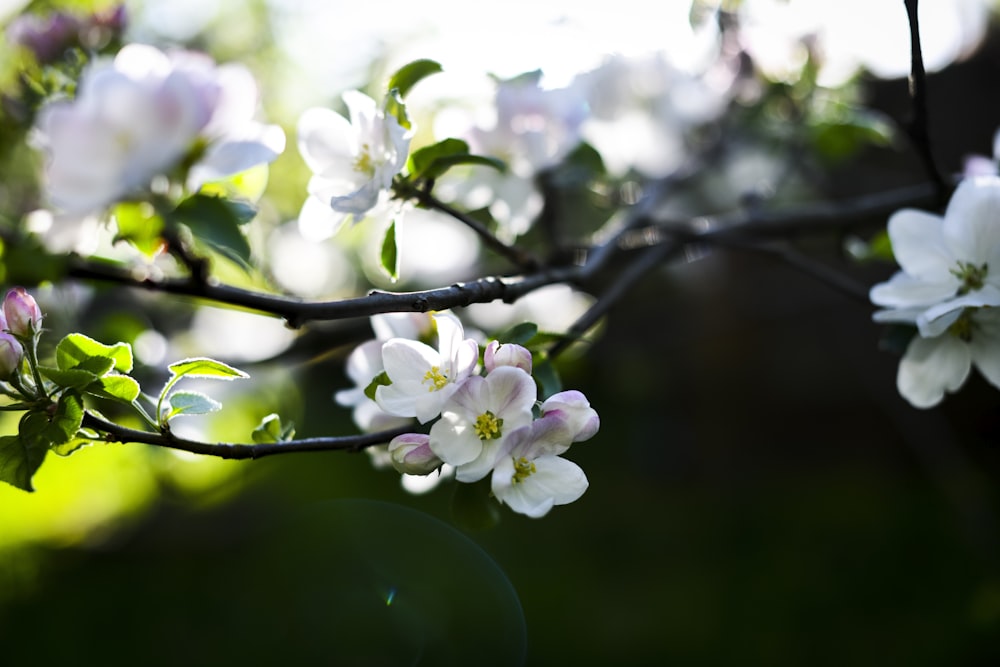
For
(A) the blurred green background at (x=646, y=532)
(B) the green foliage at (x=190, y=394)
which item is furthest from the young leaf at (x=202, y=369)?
(A) the blurred green background at (x=646, y=532)

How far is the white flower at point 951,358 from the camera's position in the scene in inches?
31.1

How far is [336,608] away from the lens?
2830 millimetres

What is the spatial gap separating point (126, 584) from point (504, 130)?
3136 millimetres

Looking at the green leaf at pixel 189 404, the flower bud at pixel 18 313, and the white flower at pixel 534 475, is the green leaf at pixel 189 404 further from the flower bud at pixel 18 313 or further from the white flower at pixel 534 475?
the white flower at pixel 534 475

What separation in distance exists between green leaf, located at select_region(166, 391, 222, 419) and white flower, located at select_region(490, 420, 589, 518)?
0.77 feet

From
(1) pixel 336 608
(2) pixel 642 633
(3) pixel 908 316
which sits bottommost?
(1) pixel 336 608

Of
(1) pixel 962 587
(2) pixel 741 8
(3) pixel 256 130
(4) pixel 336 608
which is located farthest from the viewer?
(4) pixel 336 608

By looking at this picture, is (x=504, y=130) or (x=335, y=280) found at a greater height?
(x=504, y=130)

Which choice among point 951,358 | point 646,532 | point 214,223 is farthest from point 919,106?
point 646,532

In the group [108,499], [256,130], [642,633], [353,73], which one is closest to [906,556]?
[642,633]

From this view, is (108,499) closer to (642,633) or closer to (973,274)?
(642,633)

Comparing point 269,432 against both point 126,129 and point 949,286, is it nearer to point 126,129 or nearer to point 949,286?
point 126,129

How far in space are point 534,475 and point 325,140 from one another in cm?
38

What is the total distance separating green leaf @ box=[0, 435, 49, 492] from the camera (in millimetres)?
615
